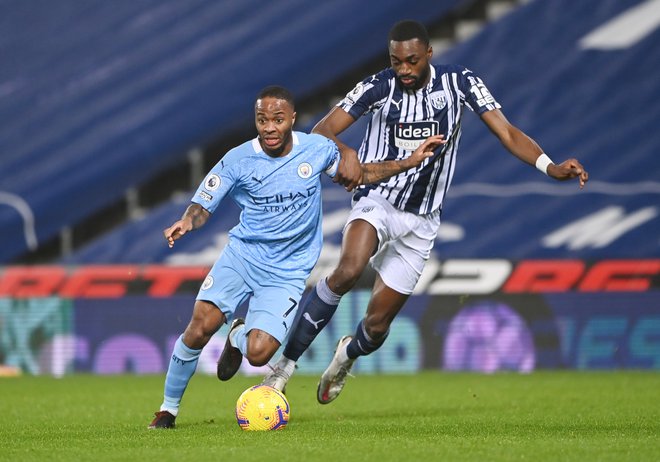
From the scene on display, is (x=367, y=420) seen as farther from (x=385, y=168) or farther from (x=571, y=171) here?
(x=571, y=171)

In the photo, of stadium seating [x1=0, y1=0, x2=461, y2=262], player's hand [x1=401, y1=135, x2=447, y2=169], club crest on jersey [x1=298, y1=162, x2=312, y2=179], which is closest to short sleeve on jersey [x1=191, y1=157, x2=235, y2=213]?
club crest on jersey [x1=298, y1=162, x2=312, y2=179]

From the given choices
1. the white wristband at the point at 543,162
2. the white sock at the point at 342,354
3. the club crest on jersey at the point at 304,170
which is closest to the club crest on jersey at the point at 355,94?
the club crest on jersey at the point at 304,170

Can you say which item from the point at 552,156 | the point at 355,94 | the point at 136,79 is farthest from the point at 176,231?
the point at 136,79

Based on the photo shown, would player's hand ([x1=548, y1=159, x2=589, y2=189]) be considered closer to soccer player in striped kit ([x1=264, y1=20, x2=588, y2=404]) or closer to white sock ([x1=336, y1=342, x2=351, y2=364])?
soccer player in striped kit ([x1=264, y1=20, x2=588, y2=404])

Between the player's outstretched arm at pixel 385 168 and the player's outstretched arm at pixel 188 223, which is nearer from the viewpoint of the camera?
the player's outstretched arm at pixel 188 223

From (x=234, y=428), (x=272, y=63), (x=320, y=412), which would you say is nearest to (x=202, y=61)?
(x=272, y=63)

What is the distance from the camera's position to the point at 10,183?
1482 cm

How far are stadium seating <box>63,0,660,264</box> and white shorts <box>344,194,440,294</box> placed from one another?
5.16 m

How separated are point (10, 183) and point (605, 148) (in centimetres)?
709

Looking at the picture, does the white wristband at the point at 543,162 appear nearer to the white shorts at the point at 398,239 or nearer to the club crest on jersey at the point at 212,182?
the white shorts at the point at 398,239

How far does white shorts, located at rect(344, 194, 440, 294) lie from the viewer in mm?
7949

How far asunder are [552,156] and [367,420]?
7.17 m

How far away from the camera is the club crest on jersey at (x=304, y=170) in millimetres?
7074

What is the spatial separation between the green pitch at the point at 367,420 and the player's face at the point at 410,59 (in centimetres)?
210
